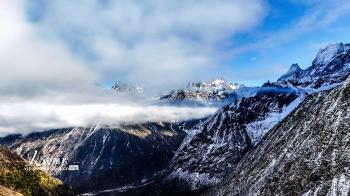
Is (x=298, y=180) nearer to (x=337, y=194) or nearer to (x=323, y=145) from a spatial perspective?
(x=323, y=145)

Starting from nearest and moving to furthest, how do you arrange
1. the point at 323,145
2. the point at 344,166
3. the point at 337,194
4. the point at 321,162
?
the point at 337,194
the point at 344,166
the point at 321,162
the point at 323,145

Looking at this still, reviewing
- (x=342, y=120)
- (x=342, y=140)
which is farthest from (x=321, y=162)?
(x=342, y=120)

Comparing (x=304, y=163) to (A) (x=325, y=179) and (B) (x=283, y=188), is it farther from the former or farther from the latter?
(A) (x=325, y=179)

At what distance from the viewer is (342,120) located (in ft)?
653

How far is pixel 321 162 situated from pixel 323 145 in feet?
46.3

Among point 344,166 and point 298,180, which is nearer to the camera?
point 344,166

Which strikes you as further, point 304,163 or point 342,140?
point 304,163

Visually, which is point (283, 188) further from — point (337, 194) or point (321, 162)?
point (337, 194)

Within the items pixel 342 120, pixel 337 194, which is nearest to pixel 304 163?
pixel 342 120

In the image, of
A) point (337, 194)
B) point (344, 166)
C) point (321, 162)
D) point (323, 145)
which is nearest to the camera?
point (337, 194)

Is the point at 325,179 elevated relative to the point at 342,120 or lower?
lower

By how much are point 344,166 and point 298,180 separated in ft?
83.6

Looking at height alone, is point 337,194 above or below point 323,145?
below

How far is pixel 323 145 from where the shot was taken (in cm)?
19762
